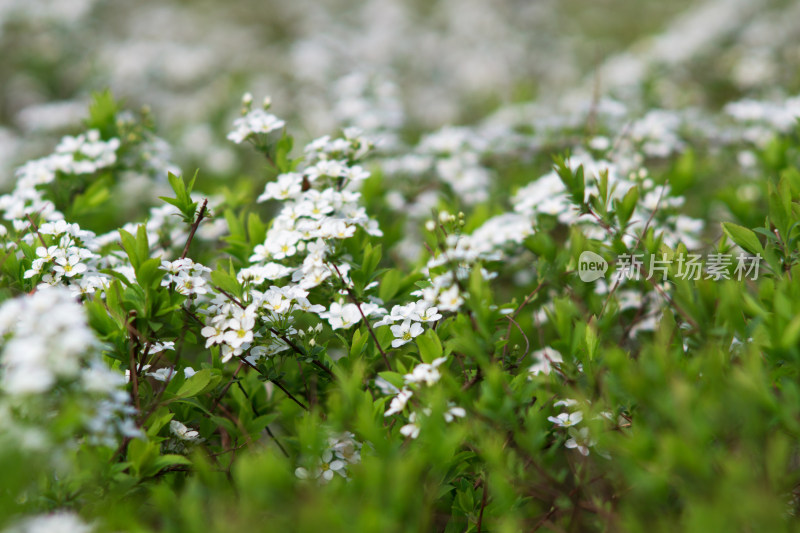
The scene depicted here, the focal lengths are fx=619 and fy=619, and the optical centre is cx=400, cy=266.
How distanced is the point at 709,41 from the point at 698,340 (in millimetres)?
5465

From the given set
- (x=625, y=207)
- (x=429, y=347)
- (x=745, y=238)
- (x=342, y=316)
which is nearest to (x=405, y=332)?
(x=429, y=347)

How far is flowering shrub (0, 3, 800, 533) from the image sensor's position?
148 cm

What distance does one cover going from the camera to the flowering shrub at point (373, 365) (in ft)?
4.86

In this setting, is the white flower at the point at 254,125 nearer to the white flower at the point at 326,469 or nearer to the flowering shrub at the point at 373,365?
the flowering shrub at the point at 373,365

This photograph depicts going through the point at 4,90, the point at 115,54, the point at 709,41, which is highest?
the point at 709,41

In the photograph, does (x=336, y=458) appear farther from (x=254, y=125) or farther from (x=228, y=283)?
(x=254, y=125)

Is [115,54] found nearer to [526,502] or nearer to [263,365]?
[263,365]

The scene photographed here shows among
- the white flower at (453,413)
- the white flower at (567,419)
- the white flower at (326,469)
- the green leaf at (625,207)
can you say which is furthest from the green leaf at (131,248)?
the green leaf at (625,207)

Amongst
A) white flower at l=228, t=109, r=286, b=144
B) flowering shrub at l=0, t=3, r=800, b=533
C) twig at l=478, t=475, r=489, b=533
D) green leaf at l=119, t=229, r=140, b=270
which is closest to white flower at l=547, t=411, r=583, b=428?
flowering shrub at l=0, t=3, r=800, b=533

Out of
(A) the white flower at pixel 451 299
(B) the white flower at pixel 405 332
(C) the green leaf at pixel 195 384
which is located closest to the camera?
(A) the white flower at pixel 451 299

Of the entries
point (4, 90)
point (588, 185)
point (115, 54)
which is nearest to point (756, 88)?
point (588, 185)

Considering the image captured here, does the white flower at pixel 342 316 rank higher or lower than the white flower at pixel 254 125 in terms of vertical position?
lower

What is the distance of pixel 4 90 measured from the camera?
282 inches

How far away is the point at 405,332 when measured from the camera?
2.14m
